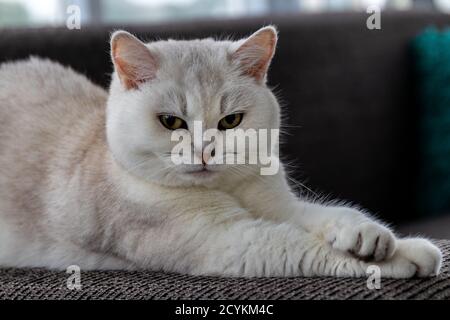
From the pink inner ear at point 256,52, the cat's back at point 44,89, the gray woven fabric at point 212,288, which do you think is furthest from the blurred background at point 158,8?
the gray woven fabric at point 212,288

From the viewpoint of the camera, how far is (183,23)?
6.08 feet

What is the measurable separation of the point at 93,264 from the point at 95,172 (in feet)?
0.52

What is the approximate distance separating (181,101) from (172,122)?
4 cm

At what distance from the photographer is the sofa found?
66.9 inches

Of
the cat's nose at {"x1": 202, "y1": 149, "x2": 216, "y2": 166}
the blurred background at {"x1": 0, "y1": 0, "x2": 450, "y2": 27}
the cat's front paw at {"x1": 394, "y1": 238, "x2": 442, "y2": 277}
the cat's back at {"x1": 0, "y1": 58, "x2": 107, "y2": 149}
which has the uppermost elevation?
the blurred background at {"x1": 0, "y1": 0, "x2": 450, "y2": 27}

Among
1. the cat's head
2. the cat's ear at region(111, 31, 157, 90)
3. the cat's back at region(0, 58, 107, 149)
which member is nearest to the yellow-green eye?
the cat's head

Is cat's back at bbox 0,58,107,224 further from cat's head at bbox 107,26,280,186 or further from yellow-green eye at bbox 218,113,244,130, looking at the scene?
yellow-green eye at bbox 218,113,244,130

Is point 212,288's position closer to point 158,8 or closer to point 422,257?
point 422,257

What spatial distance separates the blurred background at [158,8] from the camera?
2.58 metres

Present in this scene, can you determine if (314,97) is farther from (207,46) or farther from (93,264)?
(93,264)

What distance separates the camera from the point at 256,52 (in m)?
1.15

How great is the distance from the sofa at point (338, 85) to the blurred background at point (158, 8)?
0.23m

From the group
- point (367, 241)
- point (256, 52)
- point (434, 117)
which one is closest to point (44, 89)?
point (256, 52)
